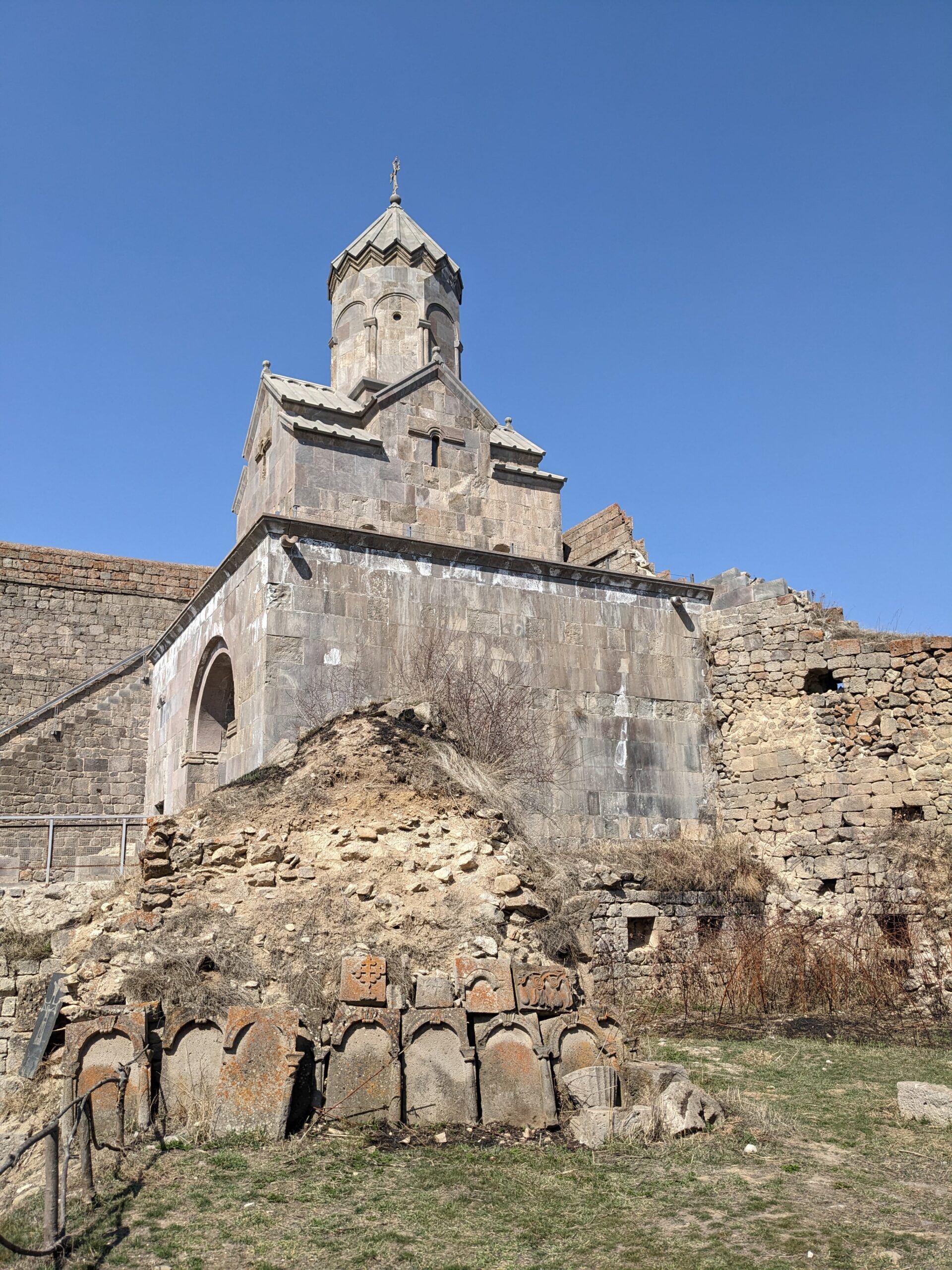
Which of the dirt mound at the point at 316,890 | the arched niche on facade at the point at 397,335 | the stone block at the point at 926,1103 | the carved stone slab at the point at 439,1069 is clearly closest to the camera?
the carved stone slab at the point at 439,1069

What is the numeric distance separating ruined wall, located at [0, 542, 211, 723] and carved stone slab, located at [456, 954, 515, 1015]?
1224 centimetres

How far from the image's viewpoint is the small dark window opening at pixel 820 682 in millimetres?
12008

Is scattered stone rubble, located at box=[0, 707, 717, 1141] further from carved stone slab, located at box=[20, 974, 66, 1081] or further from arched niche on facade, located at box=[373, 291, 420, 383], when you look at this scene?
arched niche on facade, located at box=[373, 291, 420, 383]

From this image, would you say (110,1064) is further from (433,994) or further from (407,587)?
(407,587)

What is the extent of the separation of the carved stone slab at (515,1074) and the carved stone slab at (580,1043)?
0.11 m

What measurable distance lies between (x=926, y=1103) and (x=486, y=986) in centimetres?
247

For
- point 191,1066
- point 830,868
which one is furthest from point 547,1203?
point 830,868

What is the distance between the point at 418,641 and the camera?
36.9 feet

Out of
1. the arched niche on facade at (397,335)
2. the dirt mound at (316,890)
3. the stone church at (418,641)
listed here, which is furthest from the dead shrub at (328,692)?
the arched niche on facade at (397,335)

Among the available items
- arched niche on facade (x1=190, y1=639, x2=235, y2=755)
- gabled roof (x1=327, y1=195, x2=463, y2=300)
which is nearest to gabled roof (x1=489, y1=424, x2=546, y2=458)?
gabled roof (x1=327, y1=195, x2=463, y2=300)

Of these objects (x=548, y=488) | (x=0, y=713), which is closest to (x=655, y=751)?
(x=548, y=488)

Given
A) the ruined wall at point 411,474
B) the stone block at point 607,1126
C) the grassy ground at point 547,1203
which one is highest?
the ruined wall at point 411,474

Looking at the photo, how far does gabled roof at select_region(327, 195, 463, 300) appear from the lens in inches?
639

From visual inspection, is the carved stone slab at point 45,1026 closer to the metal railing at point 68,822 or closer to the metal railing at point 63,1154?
the metal railing at point 63,1154
